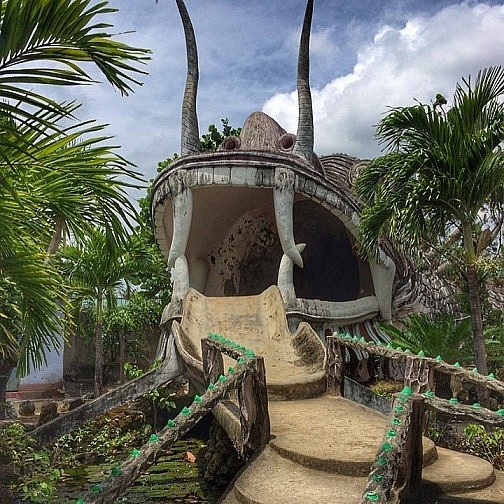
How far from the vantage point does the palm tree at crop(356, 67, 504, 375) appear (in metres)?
6.34

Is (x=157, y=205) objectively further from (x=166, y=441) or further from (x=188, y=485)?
(x=166, y=441)

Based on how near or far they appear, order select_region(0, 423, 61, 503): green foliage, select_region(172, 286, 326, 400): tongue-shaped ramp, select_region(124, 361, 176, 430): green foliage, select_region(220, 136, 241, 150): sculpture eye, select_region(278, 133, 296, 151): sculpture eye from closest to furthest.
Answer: select_region(0, 423, 61, 503): green foliage < select_region(172, 286, 326, 400): tongue-shaped ramp < select_region(124, 361, 176, 430): green foliage < select_region(220, 136, 241, 150): sculpture eye < select_region(278, 133, 296, 151): sculpture eye

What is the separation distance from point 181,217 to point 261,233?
3315mm

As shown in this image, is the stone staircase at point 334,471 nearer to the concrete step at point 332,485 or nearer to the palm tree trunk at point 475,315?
the concrete step at point 332,485

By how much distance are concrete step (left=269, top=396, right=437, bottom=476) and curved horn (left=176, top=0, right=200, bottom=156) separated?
646cm

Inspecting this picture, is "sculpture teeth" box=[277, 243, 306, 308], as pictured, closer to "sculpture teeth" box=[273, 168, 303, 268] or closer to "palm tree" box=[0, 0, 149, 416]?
"sculpture teeth" box=[273, 168, 303, 268]

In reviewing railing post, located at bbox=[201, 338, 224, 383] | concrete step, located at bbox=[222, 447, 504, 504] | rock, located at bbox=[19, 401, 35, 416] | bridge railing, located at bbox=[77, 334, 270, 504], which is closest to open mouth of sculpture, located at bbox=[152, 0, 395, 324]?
railing post, located at bbox=[201, 338, 224, 383]

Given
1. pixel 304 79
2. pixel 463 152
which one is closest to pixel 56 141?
pixel 463 152

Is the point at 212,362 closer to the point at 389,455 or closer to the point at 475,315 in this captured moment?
the point at 389,455

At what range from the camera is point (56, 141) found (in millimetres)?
3676

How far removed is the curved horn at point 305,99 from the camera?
10531 millimetres

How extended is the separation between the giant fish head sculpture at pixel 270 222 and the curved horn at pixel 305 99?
20 millimetres

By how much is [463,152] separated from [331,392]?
3056mm

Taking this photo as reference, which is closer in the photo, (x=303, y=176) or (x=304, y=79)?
(x=303, y=176)
